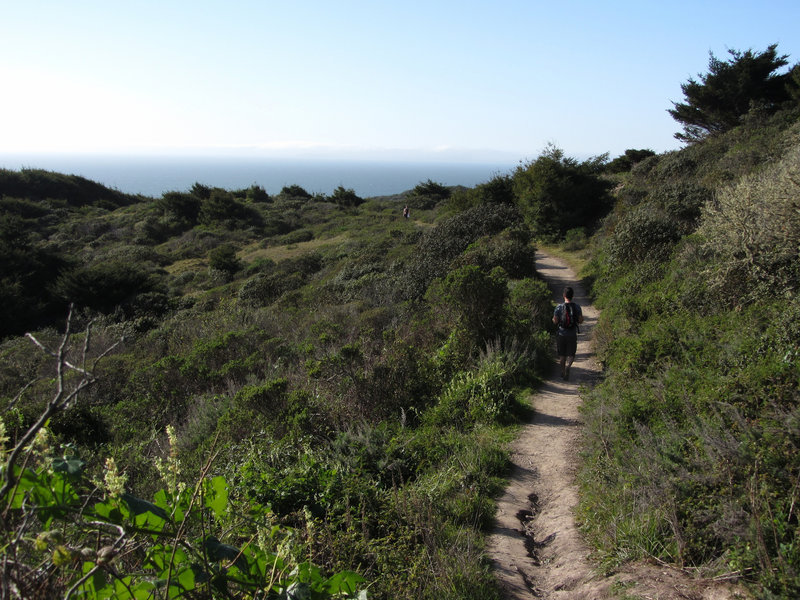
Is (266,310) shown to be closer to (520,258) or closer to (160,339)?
(160,339)

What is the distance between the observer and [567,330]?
7.98m

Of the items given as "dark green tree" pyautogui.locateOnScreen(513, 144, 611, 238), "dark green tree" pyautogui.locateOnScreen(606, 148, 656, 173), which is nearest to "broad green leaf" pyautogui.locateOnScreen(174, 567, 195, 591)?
"dark green tree" pyautogui.locateOnScreen(513, 144, 611, 238)

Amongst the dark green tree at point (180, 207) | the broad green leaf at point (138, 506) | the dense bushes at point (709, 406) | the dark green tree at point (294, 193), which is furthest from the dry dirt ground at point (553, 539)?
the dark green tree at point (294, 193)

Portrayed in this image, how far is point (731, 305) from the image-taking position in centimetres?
762

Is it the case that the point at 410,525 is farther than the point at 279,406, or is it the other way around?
the point at 279,406

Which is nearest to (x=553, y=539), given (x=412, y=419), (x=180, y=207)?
(x=412, y=419)

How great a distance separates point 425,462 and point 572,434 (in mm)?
2042

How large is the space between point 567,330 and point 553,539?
4.16 meters

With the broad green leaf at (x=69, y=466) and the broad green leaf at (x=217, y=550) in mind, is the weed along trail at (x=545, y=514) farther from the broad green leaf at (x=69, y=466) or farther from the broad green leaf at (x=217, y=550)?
the broad green leaf at (x=69, y=466)

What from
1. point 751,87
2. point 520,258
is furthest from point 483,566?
point 751,87

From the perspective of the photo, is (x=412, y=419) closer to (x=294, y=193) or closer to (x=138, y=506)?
(x=138, y=506)

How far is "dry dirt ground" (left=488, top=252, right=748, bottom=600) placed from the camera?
3350mm

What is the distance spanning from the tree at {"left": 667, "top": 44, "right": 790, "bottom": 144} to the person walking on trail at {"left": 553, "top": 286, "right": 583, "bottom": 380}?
26.0 meters

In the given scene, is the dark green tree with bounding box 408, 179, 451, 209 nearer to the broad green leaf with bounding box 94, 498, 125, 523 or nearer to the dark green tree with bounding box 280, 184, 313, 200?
the dark green tree with bounding box 280, 184, 313, 200
